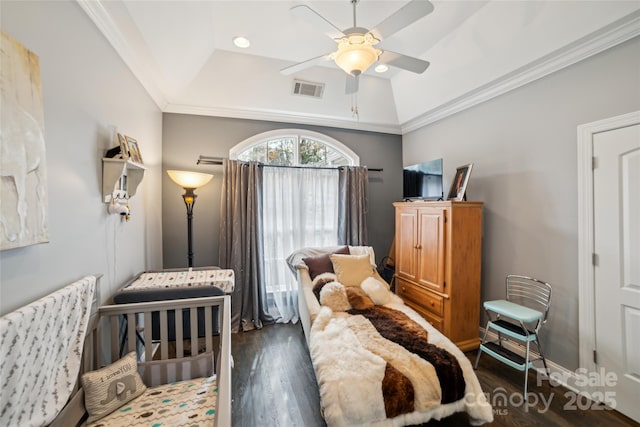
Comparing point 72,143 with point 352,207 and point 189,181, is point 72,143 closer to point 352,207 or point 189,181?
point 189,181

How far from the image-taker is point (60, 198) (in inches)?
48.9

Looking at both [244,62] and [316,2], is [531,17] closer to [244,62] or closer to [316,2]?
[316,2]

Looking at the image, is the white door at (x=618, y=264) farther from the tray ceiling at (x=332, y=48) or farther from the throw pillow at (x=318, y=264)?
the throw pillow at (x=318, y=264)

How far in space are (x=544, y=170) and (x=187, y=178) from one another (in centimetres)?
336

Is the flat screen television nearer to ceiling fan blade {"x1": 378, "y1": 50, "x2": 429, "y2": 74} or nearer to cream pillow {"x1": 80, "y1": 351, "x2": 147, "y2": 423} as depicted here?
ceiling fan blade {"x1": 378, "y1": 50, "x2": 429, "y2": 74}

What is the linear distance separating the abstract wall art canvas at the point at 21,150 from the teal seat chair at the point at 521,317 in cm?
296

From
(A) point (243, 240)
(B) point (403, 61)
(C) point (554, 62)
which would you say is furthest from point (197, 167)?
(C) point (554, 62)

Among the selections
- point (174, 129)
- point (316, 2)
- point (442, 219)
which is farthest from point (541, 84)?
point (174, 129)

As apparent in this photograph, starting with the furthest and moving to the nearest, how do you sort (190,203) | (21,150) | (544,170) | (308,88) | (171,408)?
(308,88), (190,203), (544,170), (171,408), (21,150)

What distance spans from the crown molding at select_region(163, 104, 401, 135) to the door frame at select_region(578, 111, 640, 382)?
231 cm

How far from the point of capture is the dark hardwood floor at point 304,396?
1.77m

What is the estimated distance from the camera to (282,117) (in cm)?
346

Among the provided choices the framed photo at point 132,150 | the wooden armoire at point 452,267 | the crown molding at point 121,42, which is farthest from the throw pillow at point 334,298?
the crown molding at point 121,42

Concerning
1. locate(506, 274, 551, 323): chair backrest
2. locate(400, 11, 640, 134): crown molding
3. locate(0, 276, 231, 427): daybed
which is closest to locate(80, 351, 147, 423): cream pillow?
locate(0, 276, 231, 427): daybed
